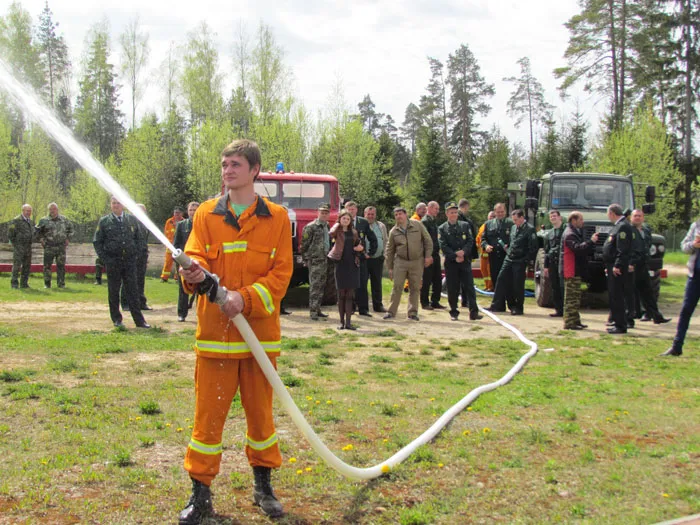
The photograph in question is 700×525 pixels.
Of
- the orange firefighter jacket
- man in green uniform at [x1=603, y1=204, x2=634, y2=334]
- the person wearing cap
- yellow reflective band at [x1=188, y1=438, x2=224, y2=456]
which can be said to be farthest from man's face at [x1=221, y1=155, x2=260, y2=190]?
the person wearing cap

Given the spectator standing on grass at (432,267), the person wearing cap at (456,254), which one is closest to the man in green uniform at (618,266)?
the person wearing cap at (456,254)

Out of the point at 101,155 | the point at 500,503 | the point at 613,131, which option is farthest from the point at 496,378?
the point at 101,155

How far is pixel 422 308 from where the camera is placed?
47.8 feet

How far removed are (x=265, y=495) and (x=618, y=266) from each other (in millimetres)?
8765

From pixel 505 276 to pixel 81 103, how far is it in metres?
41.9

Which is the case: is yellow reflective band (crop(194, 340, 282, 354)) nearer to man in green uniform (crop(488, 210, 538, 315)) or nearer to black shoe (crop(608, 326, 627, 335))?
black shoe (crop(608, 326, 627, 335))

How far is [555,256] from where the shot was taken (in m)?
13.4

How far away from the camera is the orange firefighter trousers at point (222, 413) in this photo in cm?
382

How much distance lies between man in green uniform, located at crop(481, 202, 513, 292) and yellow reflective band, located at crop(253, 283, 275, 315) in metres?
11.5

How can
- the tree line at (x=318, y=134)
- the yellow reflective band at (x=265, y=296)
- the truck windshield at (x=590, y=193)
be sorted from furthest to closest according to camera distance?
the tree line at (x=318, y=134), the truck windshield at (x=590, y=193), the yellow reflective band at (x=265, y=296)

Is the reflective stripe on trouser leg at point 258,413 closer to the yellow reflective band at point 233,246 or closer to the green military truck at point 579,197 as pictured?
the yellow reflective band at point 233,246

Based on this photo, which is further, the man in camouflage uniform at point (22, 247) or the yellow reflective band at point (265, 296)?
the man in camouflage uniform at point (22, 247)

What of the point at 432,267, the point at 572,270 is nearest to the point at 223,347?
the point at 572,270

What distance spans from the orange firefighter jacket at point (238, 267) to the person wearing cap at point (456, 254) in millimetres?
9278
